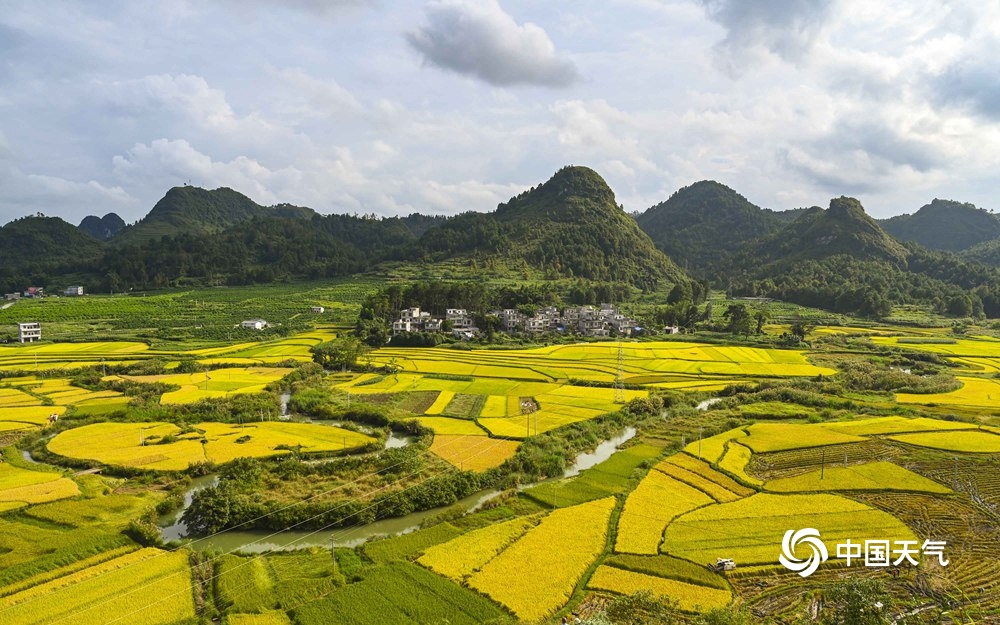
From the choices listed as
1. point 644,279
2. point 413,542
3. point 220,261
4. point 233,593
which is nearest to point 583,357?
point 413,542

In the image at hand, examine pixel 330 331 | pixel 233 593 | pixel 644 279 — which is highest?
pixel 644 279

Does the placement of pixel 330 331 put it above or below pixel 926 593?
above

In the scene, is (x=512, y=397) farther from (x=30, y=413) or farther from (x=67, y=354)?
(x=67, y=354)

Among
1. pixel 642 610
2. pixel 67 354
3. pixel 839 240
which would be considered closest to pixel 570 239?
pixel 839 240

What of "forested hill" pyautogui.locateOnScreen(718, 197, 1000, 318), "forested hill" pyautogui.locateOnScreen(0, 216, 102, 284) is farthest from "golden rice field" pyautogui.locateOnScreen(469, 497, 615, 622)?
"forested hill" pyautogui.locateOnScreen(0, 216, 102, 284)

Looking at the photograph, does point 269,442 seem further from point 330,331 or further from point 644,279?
point 644,279

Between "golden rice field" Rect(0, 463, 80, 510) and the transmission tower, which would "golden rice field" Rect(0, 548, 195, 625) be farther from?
the transmission tower

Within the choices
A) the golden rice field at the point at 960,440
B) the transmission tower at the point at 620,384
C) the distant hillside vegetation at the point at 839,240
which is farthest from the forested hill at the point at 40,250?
the distant hillside vegetation at the point at 839,240
